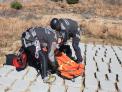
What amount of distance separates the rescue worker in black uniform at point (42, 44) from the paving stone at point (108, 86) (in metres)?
1.03

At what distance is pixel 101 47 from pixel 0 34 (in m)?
3.81

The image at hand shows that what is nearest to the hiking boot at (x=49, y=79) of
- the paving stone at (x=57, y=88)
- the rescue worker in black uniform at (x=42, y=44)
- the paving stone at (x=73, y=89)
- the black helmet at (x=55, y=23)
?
the rescue worker in black uniform at (x=42, y=44)

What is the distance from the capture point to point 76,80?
8.36 metres

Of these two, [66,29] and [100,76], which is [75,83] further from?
[66,29]

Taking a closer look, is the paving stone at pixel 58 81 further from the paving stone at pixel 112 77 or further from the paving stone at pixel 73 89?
the paving stone at pixel 112 77

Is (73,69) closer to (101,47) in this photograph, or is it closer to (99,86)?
(99,86)

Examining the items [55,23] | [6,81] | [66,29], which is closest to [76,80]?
[66,29]

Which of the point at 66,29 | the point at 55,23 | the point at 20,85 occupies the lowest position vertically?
the point at 20,85

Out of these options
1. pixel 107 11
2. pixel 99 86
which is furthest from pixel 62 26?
pixel 107 11

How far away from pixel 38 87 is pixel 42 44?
→ 3.16 ft

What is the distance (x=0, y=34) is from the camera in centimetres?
1452

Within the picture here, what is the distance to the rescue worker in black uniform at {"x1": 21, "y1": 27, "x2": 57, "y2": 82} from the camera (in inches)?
317

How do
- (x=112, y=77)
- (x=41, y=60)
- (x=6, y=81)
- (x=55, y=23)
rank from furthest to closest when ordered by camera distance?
(x=112, y=77), (x=55, y=23), (x=41, y=60), (x=6, y=81)

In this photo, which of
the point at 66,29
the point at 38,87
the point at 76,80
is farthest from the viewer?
the point at 66,29
